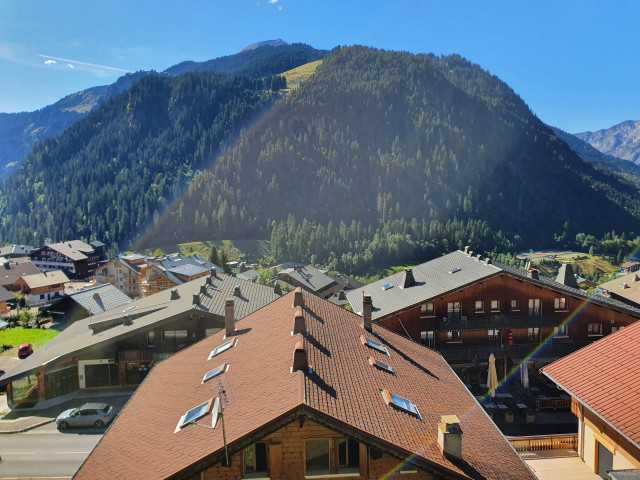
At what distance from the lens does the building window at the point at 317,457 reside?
1312cm

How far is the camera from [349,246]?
566 ft

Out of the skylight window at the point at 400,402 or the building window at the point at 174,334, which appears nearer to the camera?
the skylight window at the point at 400,402

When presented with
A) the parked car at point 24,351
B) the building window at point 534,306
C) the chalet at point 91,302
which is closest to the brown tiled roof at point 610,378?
the building window at point 534,306

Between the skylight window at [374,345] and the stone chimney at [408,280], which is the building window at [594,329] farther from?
the skylight window at [374,345]

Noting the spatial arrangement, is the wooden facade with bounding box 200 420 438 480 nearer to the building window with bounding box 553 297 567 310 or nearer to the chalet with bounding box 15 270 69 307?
the building window with bounding box 553 297 567 310

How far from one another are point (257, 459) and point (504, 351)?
102 ft

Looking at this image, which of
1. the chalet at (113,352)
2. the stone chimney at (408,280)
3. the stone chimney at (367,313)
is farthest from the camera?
the stone chimney at (408,280)

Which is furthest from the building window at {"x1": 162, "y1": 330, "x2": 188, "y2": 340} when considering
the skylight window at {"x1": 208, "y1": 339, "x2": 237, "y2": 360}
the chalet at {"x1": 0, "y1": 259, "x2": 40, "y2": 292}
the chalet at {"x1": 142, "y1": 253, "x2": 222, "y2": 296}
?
the chalet at {"x1": 0, "y1": 259, "x2": 40, "y2": 292}

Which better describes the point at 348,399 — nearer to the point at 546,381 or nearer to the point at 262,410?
the point at 262,410

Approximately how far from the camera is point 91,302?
6384 centimetres

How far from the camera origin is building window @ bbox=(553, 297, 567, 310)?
3934 cm

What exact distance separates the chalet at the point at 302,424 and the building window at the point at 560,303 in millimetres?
24150

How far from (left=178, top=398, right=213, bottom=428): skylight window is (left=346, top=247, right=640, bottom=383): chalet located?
79.7 feet

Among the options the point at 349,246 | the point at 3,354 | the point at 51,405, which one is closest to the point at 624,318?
the point at 51,405
